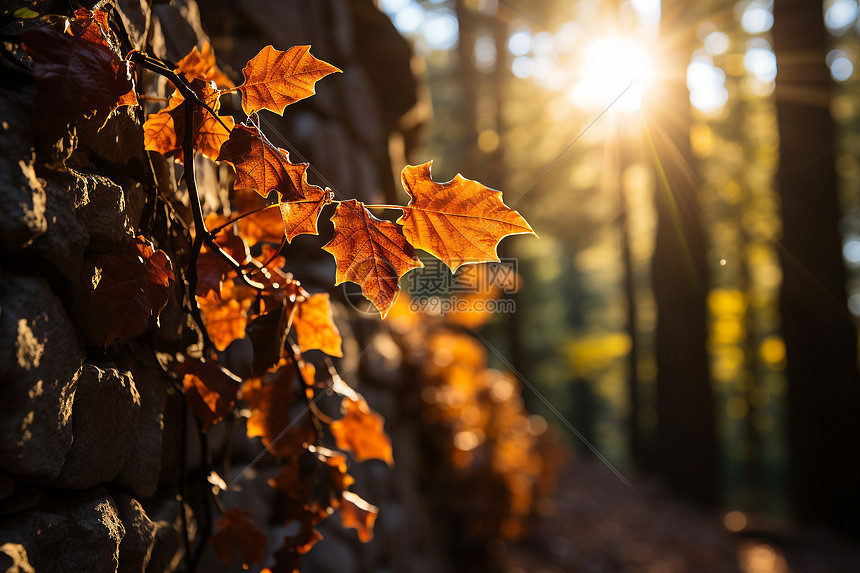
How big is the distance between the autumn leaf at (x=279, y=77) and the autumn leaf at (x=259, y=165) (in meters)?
0.06

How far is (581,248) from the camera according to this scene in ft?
42.7

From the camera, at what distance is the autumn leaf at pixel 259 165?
0.89 meters

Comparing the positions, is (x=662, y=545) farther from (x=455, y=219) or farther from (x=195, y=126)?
(x=195, y=126)

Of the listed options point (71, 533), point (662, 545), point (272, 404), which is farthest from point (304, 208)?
point (662, 545)

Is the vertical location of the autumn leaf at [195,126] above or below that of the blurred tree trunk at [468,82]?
below

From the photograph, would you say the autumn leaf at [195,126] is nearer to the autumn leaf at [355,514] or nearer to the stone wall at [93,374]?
the stone wall at [93,374]

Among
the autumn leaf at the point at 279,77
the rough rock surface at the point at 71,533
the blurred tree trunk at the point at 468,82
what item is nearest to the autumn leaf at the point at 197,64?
the autumn leaf at the point at 279,77

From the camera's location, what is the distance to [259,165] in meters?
0.90

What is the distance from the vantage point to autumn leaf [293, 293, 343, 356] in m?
1.14

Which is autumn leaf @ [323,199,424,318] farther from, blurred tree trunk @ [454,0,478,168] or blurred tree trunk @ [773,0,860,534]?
blurred tree trunk @ [454,0,478,168]

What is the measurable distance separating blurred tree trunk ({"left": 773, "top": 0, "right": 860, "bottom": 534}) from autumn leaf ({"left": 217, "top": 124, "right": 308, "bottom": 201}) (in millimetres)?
5842

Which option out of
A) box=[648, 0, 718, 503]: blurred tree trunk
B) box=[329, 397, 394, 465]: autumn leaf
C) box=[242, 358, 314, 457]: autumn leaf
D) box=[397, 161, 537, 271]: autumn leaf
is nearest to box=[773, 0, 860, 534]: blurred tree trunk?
box=[648, 0, 718, 503]: blurred tree trunk

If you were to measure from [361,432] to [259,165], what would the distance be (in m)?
0.75

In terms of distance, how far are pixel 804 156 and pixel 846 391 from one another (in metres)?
2.34
